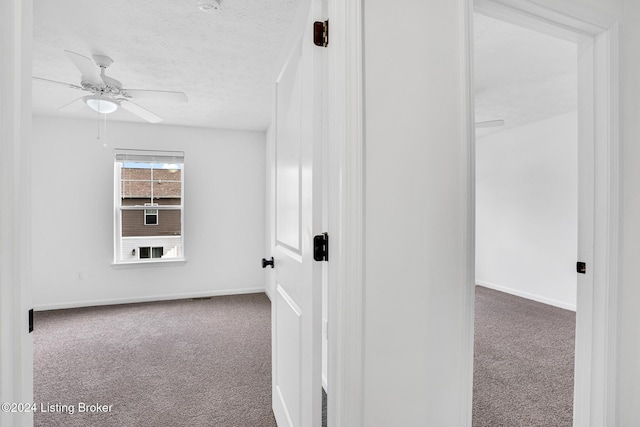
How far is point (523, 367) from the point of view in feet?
8.27

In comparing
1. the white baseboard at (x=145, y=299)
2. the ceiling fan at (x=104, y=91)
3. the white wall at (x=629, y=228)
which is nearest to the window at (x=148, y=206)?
the white baseboard at (x=145, y=299)

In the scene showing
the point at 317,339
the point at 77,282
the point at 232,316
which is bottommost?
the point at 232,316

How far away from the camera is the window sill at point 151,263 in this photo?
14.5 ft

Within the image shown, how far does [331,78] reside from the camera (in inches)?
44.0

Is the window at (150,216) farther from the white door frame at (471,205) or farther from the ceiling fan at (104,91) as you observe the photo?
the white door frame at (471,205)

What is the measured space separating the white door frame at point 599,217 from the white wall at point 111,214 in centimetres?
422

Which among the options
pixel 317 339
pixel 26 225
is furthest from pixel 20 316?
pixel 317 339

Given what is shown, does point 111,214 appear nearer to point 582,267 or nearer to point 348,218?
point 348,218

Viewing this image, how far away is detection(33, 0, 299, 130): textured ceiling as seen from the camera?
77.5 inches

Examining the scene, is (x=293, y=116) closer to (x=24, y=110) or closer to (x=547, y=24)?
(x=24, y=110)

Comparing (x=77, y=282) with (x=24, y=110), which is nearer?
(x=24, y=110)

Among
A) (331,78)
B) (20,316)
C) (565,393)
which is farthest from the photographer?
(565,393)

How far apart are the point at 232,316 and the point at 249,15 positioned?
3266mm

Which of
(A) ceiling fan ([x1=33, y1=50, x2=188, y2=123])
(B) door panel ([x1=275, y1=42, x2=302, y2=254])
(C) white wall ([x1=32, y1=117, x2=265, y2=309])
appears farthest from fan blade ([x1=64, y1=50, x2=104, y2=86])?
(C) white wall ([x1=32, y1=117, x2=265, y2=309])
